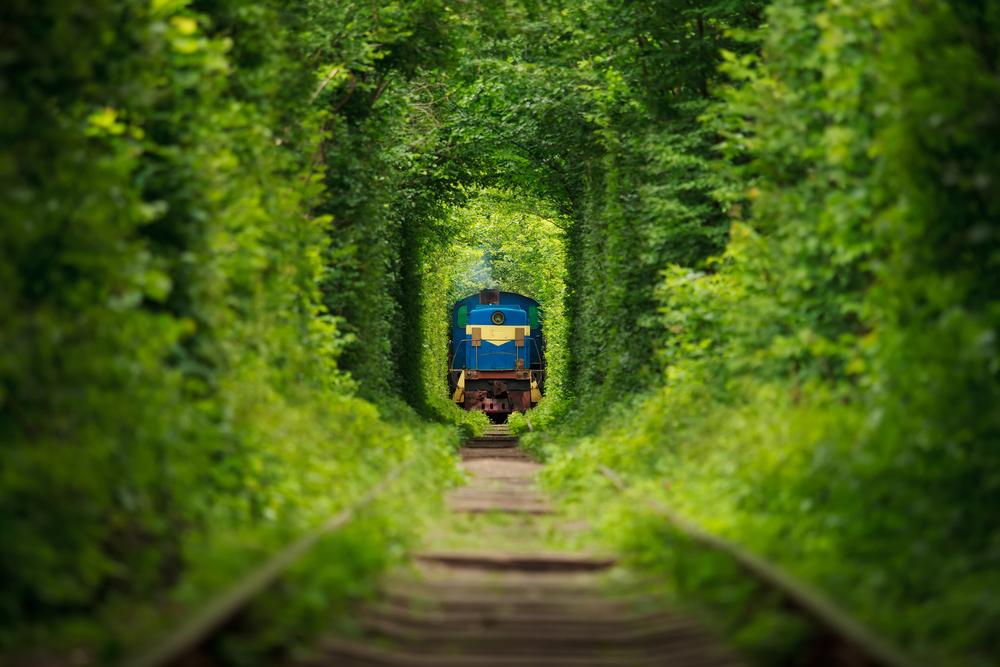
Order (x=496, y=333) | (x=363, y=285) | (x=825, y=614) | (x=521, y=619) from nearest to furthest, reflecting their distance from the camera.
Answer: (x=825, y=614) < (x=521, y=619) < (x=363, y=285) < (x=496, y=333)

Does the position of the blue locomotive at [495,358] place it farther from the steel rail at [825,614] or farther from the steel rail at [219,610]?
the steel rail at [825,614]

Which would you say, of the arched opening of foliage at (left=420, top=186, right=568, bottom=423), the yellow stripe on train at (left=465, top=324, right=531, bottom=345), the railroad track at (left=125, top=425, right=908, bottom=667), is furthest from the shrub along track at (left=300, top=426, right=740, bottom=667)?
the yellow stripe on train at (left=465, top=324, right=531, bottom=345)

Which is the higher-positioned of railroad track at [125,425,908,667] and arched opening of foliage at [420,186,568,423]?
arched opening of foliage at [420,186,568,423]

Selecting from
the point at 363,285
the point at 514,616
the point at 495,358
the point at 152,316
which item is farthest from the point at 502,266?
the point at 514,616

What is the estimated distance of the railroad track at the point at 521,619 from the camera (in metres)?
5.47

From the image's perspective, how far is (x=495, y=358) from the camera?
133 ft

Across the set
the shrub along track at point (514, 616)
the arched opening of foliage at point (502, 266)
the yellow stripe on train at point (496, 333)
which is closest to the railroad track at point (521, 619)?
the shrub along track at point (514, 616)

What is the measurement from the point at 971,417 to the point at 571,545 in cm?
382

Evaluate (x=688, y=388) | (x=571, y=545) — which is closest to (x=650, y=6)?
(x=688, y=388)

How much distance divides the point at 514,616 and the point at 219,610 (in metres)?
2.11

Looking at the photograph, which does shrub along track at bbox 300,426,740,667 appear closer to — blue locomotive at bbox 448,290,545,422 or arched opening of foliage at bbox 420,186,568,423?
arched opening of foliage at bbox 420,186,568,423

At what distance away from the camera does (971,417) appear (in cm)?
732

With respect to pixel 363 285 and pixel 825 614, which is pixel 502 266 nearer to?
pixel 363 285

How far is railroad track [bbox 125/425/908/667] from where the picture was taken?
18.0 ft
